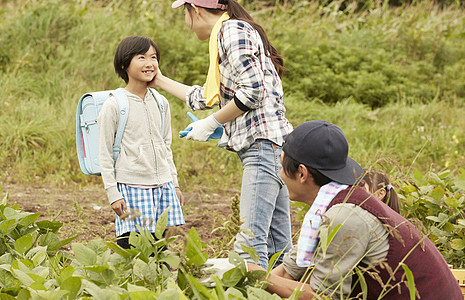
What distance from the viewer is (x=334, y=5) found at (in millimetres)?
10922

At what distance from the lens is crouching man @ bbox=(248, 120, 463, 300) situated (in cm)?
205

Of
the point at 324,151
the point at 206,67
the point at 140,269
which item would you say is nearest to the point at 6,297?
the point at 140,269

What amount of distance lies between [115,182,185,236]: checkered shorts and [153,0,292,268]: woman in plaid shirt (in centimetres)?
42

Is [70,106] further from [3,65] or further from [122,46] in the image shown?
[122,46]

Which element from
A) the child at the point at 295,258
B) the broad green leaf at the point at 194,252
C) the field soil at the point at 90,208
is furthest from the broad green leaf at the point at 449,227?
the broad green leaf at the point at 194,252

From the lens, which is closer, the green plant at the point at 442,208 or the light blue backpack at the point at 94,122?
the light blue backpack at the point at 94,122

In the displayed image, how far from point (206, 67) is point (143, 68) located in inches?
192

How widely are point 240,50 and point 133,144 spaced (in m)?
0.79

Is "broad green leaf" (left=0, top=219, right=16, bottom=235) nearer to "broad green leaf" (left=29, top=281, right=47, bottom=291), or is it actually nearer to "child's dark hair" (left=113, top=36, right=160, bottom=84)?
"broad green leaf" (left=29, top=281, right=47, bottom=291)

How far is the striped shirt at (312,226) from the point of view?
2.14 metres

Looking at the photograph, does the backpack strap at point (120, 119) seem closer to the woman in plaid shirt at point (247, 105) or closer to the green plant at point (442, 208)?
the woman in plaid shirt at point (247, 105)

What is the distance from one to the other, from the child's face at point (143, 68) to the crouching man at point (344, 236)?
1.19 meters

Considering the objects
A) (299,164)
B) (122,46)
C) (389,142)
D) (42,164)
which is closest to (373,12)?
(389,142)

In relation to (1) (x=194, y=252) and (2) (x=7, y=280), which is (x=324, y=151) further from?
(2) (x=7, y=280)
